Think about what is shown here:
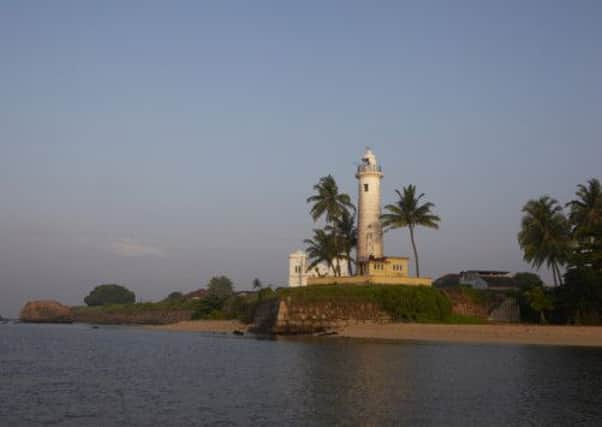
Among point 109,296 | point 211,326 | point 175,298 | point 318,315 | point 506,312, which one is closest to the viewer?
point 318,315

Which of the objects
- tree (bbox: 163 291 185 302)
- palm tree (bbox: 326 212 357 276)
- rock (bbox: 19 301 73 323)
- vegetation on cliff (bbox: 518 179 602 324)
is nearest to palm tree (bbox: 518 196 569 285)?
vegetation on cliff (bbox: 518 179 602 324)

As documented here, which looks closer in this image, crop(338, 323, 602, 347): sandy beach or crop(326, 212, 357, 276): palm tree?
crop(338, 323, 602, 347): sandy beach

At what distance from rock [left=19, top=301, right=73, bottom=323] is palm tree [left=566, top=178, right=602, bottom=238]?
90.1 metres

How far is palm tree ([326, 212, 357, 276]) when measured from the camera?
68.8 metres

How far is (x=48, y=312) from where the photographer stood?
404ft

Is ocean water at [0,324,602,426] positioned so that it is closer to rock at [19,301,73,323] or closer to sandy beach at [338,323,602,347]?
sandy beach at [338,323,602,347]

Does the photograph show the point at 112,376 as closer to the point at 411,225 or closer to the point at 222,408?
the point at 222,408

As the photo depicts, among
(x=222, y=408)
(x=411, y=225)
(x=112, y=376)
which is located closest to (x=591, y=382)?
(x=222, y=408)

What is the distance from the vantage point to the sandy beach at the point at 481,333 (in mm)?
44312

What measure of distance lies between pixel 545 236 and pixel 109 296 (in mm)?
103420

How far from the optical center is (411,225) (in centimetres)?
6266

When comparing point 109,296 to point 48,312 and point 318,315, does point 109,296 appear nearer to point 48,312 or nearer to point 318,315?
point 48,312

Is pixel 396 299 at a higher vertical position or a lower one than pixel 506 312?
higher

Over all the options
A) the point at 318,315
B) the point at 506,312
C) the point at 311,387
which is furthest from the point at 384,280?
the point at 311,387
